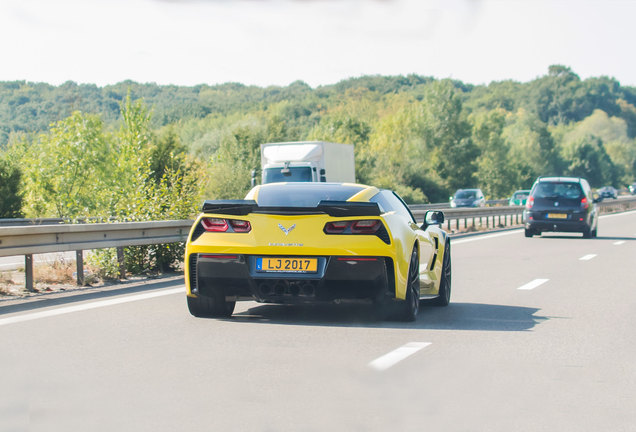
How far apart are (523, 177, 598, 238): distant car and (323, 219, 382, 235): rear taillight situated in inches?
727

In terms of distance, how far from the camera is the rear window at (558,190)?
26.3m

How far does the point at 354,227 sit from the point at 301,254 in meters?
0.53

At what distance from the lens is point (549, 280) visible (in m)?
13.9

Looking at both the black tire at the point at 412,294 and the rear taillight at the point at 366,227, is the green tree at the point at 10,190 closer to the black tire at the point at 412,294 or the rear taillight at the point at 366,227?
the black tire at the point at 412,294

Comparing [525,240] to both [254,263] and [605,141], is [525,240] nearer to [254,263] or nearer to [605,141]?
[254,263]

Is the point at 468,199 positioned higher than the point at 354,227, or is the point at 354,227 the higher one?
the point at 354,227

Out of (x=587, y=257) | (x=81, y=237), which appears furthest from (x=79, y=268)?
(x=587, y=257)

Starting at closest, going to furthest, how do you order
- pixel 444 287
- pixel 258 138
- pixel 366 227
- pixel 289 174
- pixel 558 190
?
pixel 366 227, pixel 444 287, pixel 558 190, pixel 289 174, pixel 258 138

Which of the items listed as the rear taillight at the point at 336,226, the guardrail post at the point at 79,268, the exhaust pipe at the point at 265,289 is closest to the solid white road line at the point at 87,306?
the guardrail post at the point at 79,268

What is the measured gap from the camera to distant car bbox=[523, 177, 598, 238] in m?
26.0

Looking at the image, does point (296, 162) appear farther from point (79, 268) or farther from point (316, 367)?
point (316, 367)

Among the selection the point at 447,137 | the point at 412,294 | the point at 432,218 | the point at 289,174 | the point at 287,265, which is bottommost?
the point at 412,294

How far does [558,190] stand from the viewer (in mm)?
26438

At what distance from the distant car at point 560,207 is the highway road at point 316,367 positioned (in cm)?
1526
